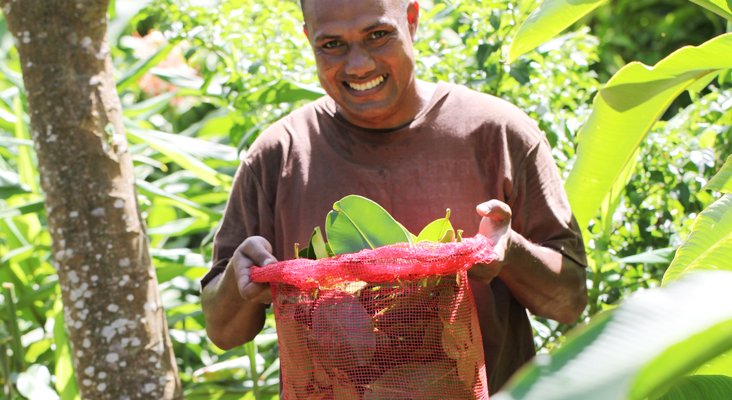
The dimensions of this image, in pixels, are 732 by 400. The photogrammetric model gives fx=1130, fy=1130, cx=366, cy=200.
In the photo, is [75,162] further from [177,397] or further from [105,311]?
[177,397]

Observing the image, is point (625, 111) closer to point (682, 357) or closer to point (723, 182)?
point (723, 182)

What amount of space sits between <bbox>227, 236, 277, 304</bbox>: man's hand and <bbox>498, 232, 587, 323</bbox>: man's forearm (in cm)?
39

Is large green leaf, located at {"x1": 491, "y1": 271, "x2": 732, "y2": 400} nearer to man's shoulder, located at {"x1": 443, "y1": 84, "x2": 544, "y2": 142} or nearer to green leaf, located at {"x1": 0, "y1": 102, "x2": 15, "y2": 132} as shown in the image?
man's shoulder, located at {"x1": 443, "y1": 84, "x2": 544, "y2": 142}

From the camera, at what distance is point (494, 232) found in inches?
69.6

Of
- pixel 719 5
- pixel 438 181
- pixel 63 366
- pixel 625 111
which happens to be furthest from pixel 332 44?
pixel 63 366

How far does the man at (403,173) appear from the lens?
2.01 meters

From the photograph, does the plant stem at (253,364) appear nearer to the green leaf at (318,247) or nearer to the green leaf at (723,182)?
the green leaf at (318,247)

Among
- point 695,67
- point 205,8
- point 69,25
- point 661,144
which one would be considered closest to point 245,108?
point 205,8

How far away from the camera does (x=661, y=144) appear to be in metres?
2.82

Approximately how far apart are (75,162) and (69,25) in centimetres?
29

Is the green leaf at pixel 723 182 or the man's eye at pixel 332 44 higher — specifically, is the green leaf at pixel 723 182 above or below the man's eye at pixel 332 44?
below

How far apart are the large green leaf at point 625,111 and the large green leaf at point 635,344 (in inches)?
35.2

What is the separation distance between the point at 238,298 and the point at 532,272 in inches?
20.3

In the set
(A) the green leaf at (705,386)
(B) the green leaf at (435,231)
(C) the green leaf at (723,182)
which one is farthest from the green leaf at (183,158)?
(A) the green leaf at (705,386)
